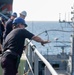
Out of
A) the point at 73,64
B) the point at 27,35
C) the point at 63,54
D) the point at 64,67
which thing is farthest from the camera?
the point at 63,54

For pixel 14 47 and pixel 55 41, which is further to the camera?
pixel 55 41

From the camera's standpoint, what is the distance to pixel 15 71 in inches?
274

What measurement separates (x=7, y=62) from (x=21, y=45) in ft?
1.25

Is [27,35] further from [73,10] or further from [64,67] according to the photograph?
[64,67]

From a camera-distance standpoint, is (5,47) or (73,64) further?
(73,64)

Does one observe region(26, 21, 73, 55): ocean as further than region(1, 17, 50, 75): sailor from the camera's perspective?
Yes

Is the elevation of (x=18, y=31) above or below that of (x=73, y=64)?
above

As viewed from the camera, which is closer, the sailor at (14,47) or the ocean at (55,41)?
the sailor at (14,47)

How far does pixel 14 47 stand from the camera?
691 centimetres

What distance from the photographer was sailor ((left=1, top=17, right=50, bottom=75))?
6.86 meters

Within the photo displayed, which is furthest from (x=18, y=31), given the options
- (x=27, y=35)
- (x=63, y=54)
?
(x=63, y=54)

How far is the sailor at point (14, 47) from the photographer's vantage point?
6863 mm

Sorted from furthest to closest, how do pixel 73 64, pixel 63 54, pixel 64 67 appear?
pixel 63 54 → pixel 64 67 → pixel 73 64

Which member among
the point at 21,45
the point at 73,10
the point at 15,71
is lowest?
the point at 15,71
